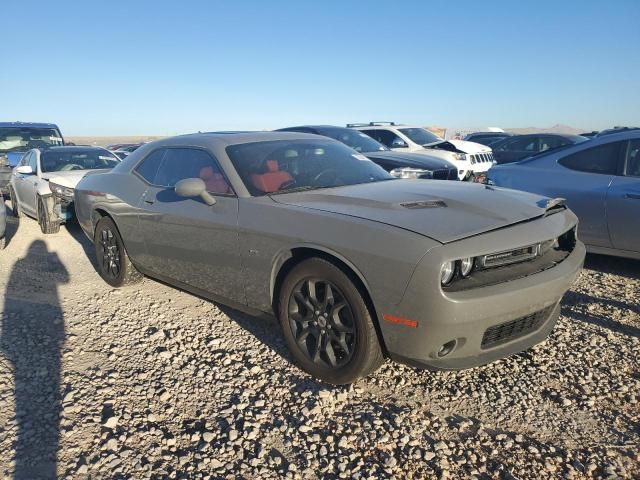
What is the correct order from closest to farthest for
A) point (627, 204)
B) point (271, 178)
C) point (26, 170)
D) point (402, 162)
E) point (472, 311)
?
point (472, 311), point (271, 178), point (627, 204), point (402, 162), point (26, 170)

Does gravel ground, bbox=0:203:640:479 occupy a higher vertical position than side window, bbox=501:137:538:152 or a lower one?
lower

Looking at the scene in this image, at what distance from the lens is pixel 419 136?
11617 millimetres

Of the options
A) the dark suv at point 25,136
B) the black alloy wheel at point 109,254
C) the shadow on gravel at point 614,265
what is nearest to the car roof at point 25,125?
the dark suv at point 25,136

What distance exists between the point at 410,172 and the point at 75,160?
5.90m

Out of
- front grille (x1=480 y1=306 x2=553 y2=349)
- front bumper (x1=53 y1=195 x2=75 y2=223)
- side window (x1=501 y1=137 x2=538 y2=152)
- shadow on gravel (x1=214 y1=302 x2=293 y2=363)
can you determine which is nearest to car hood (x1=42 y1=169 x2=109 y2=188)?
front bumper (x1=53 y1=195 x2=75 y2=223)

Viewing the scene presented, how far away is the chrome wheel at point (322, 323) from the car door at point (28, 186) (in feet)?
21.3

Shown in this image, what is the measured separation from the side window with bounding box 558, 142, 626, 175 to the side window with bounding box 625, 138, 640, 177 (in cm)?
9

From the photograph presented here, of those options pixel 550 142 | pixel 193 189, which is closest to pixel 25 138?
pixel 193 189

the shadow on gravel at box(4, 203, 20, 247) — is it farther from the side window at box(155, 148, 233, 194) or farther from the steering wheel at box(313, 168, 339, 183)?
the steering wheel at box(313, 168, 339, 183)

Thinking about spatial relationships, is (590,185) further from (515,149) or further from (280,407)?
(515,149)

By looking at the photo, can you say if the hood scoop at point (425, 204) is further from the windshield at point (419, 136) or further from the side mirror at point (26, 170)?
the windshield at point (419, 136)

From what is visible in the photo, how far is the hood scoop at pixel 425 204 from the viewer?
9.46 feet

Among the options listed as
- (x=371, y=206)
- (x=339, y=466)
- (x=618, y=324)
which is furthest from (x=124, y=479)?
(x=618, y=324)

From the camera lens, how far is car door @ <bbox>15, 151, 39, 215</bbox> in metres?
7.89
